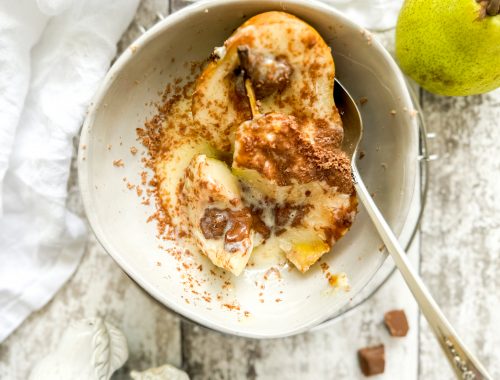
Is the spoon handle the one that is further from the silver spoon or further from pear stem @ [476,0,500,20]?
pear stem @ [476,0,500,20]

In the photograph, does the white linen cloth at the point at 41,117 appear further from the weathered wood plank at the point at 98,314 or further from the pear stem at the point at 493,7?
the pear stem at the point at 493,7

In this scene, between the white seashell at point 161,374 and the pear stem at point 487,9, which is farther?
the white seashell at point 161,374

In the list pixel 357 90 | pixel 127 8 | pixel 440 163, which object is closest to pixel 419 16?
pixel 357 90

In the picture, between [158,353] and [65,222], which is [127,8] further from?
[158,353]

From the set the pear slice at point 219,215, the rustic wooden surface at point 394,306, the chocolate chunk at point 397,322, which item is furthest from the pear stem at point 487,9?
the chocolate chunk at point 397,322

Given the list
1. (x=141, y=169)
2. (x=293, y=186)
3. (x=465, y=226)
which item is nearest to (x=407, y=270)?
(x=293, y=186)

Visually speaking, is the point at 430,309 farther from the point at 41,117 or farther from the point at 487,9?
the point at 41,117
